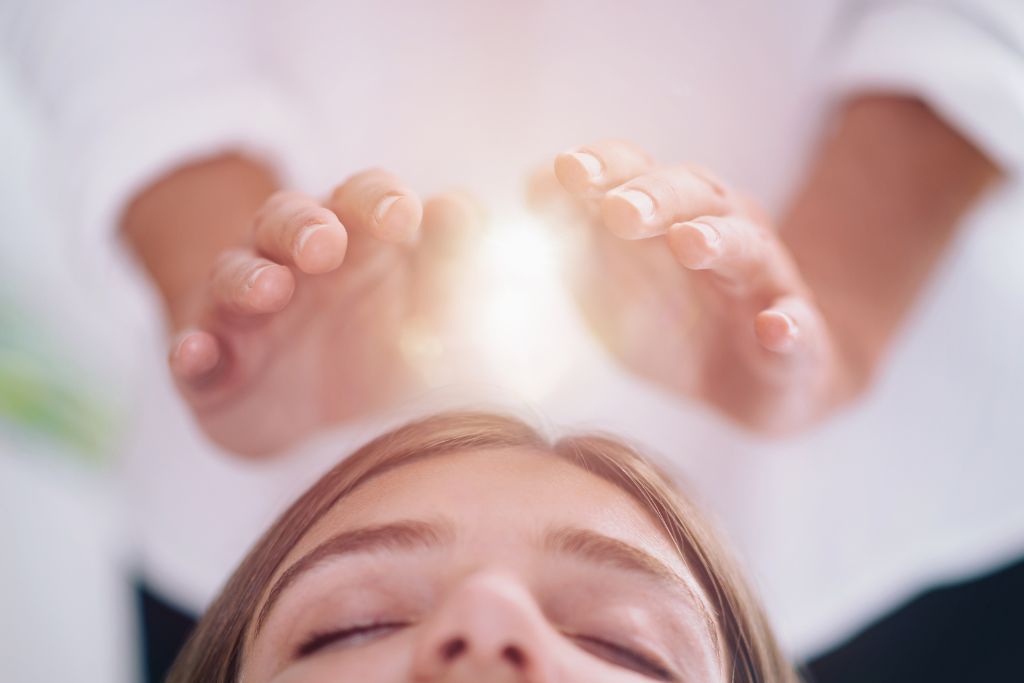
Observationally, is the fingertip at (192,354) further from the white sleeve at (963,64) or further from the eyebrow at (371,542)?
the white sleeve at (963,64)

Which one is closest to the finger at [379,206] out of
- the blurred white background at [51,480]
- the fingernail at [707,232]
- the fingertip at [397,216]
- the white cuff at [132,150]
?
the fingertip at [397,216]

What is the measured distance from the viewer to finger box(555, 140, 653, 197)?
0.37 metres

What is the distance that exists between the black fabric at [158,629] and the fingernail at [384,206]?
42cm

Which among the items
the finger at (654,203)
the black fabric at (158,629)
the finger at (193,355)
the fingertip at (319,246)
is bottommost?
the black fabric at (158,629)

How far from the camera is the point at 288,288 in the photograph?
1.24 feet

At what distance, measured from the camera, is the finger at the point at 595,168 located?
0.37 m

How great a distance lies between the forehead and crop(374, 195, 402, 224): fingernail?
92 mm

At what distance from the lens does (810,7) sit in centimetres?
62

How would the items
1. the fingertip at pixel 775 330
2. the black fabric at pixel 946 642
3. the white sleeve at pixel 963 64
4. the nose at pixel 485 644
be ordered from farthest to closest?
the black fabric at pixel 946 642
the white sleeve at pixel 963 64
the fingertip at pixel 775 330
the nose at pixel 485 644

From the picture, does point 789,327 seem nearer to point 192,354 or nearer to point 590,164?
point 590,164

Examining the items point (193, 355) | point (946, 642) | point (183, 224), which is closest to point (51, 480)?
point (183, 224)

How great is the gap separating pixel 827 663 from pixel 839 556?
0.08 meters

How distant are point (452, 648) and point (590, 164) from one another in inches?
7.1

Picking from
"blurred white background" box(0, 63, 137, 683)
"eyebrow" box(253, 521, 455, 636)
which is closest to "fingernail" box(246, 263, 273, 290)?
"eyebrow" box(253, 521, 455, 636)
